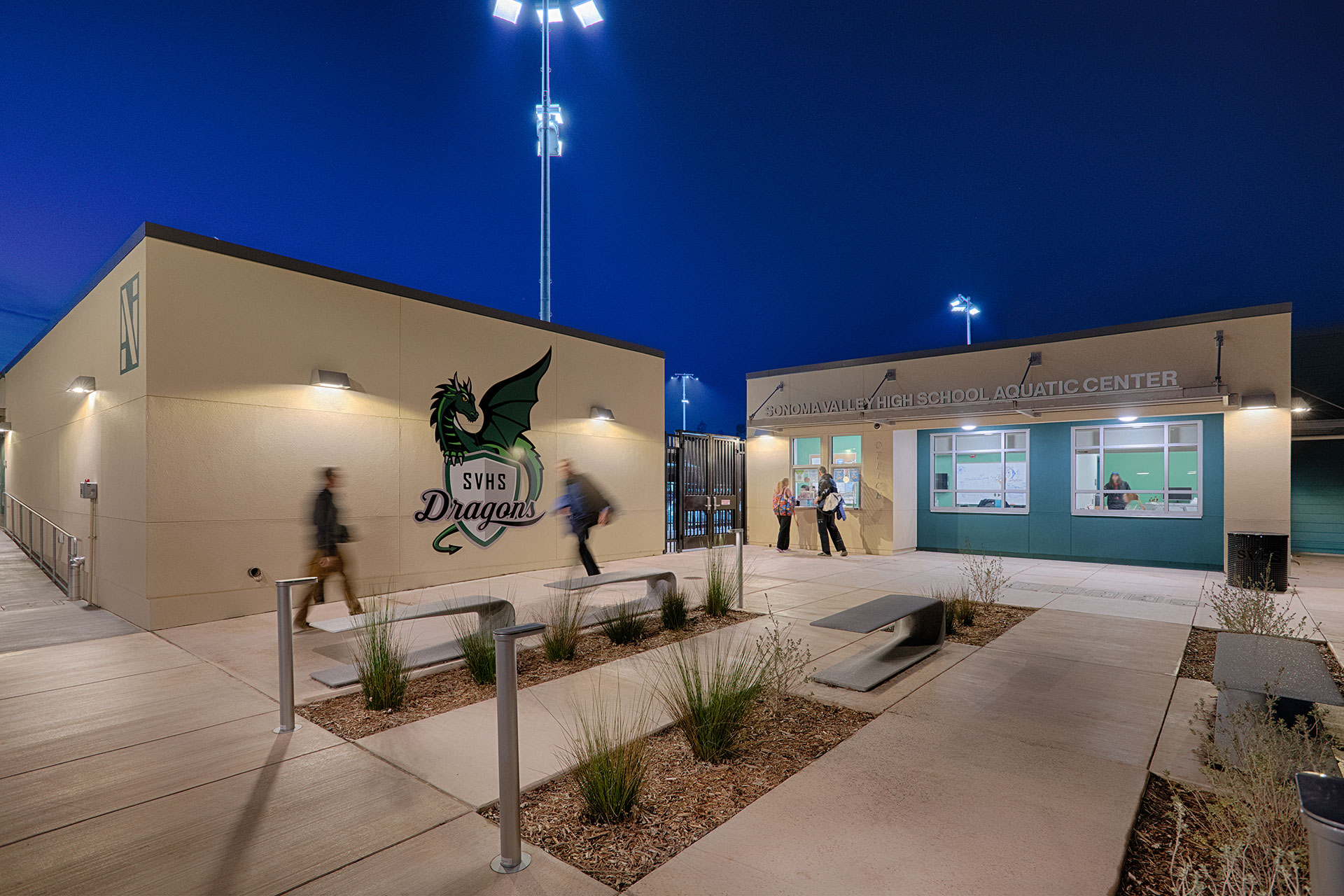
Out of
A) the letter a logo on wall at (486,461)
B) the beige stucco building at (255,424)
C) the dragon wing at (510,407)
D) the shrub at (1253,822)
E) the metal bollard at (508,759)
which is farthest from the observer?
the dragon wing at (510,407)

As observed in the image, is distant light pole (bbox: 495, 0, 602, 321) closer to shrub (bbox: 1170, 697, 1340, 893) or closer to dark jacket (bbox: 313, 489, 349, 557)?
dark jacket (bbox: 313, 489, 349, 557)

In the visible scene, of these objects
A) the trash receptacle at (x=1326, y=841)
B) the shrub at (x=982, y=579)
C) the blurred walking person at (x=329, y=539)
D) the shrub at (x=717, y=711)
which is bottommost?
the shrub at (x=982, y=579)

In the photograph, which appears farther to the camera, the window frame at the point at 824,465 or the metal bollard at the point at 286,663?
the window frame at the point at 824,465

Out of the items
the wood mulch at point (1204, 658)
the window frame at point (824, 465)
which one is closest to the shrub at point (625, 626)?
the wood mulch at point (1204, 658)

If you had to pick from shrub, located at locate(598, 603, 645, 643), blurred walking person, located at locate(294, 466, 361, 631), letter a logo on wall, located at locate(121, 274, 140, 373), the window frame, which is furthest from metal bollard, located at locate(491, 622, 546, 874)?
the window frame

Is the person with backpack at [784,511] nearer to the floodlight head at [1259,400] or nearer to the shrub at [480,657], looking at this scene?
the floodlight head at [1259,400]

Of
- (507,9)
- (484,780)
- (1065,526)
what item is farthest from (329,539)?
(507,9)

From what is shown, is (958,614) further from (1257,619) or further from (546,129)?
(546,129)

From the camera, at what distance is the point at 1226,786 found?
269 centimetres

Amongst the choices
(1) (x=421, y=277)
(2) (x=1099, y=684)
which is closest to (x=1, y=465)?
(2) (x=1099, y=684)

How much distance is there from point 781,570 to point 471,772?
8.78 m

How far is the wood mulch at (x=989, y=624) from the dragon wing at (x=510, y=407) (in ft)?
24.8

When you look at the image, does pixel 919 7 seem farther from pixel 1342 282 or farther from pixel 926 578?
pixel 1342 282

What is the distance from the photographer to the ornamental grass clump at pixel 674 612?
6.61m
